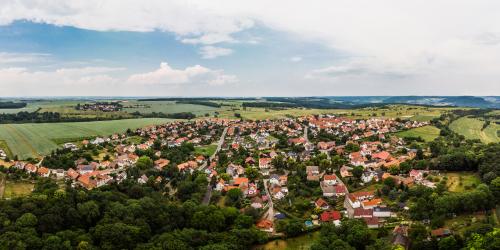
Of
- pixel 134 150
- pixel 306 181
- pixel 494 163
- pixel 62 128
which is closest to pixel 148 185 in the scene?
pixel 306 181

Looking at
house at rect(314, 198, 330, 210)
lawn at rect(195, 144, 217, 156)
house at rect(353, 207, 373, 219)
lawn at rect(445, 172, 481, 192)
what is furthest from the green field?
lawn at rect(445, 172, 481, 192)

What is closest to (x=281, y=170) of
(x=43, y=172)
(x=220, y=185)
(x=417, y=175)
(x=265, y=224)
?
(x=220, y=185)

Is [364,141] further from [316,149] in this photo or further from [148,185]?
[148,185]

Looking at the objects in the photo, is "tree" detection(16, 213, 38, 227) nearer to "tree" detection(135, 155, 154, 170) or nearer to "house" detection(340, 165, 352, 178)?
"tree" detection(135, 155, 154, 170)

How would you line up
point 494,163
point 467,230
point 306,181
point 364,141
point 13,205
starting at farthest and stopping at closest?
point 364,141, point 306,181, point 494,163, point 13,205, point 467,230

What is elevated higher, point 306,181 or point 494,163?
point 494,163

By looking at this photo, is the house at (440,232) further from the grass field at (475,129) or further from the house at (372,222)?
the grass field at (475,129)

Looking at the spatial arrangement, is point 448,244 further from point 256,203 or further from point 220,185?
point 220,185
